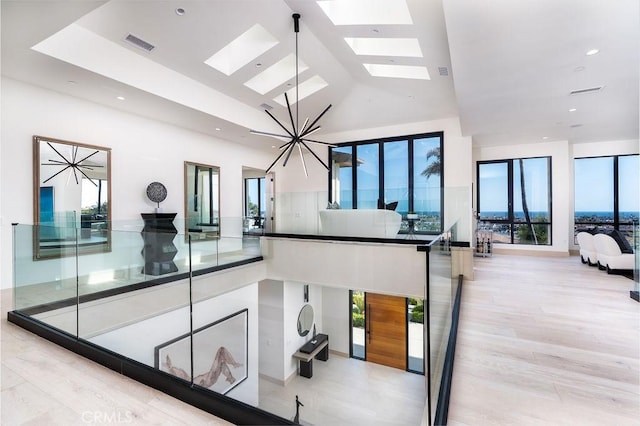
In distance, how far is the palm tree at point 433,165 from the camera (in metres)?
7.45

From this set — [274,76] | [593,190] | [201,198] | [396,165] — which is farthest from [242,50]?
[593,190]

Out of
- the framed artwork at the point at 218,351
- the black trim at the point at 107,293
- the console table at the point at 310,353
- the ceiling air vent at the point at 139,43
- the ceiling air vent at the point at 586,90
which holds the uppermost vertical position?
the ceiling air vent at the point at 139,43

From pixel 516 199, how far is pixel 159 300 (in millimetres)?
9332

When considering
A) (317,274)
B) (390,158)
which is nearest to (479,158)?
(390,158)

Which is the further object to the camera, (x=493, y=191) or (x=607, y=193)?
(x=493, y=191)

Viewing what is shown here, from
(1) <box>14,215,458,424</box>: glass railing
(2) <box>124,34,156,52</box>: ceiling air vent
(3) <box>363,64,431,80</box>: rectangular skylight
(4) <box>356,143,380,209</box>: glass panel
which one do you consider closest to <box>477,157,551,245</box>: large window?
(4) <box>356,143,380,209</box>: glass panel

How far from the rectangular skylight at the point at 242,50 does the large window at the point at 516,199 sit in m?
7.29

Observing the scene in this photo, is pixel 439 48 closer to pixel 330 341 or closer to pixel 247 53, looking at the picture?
pixel 247 53

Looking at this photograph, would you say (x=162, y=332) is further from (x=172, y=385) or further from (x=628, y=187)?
(x=628, y=187)

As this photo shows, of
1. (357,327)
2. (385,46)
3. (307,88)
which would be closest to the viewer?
(385,46)

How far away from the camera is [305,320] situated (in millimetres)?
7152

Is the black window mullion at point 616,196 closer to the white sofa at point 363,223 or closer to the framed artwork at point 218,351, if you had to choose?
the white sofa at point 363,223

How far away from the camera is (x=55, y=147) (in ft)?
15.1
